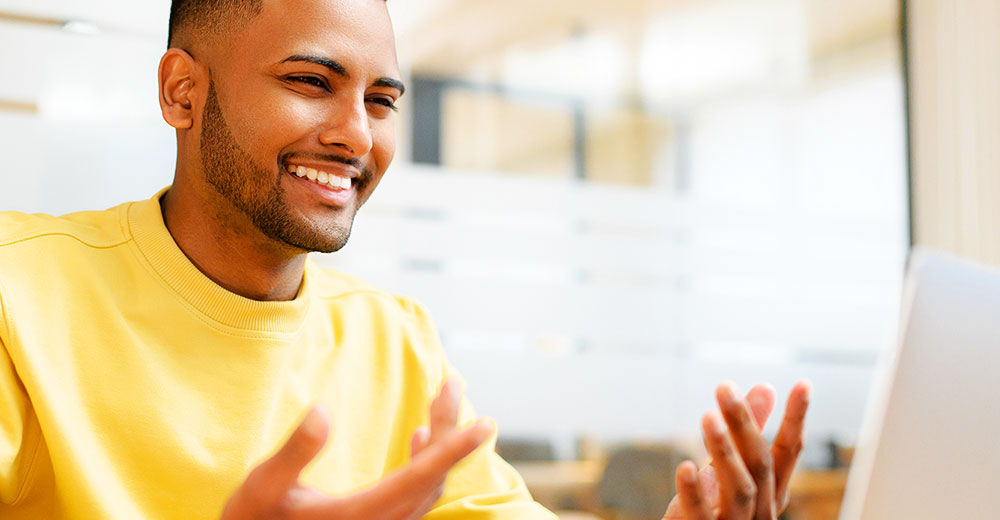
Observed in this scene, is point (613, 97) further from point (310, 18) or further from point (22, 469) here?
point (22, 469)

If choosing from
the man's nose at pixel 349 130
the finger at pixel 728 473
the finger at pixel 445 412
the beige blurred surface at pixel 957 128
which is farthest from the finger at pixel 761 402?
the beige blurred surface at pixel 957 128

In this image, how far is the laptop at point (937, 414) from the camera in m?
0.64

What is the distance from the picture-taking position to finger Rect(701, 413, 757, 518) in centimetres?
74

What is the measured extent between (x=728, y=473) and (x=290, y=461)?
1.20ft

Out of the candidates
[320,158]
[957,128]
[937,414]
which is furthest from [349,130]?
[957,128]

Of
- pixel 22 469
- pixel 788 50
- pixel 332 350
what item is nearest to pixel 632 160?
pixel 788 50

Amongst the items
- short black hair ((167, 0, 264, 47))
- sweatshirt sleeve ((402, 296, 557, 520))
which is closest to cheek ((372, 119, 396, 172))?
short black hair ((167, 0, 264, 47))

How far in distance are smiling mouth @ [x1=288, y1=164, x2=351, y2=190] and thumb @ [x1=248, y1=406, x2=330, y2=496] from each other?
0.56 meters

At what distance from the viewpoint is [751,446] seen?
2.54 ft

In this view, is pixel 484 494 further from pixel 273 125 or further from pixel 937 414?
pixel 937 414

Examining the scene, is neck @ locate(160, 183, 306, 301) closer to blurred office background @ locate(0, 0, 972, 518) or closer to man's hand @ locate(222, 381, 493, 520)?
man's hand @ locate(222, 381, 493, 520)

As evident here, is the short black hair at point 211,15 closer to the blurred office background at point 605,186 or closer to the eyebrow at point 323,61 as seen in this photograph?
the eyebrow at point 323,61

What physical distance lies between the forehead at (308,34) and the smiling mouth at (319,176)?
5.5 inches

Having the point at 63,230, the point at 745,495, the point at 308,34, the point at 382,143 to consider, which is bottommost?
the point at 745,495
